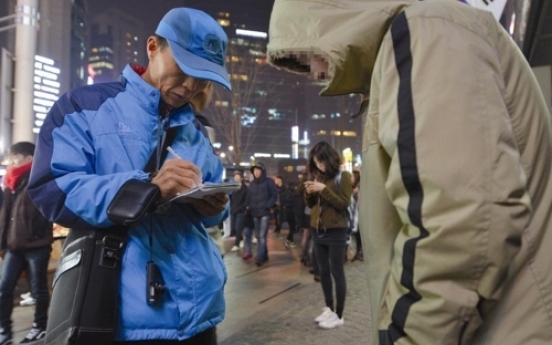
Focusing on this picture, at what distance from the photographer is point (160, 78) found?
1.69 m

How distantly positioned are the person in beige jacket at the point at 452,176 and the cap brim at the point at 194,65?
60 cm

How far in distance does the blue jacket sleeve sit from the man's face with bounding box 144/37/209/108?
0.30 meters

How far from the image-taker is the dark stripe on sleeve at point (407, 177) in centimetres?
98

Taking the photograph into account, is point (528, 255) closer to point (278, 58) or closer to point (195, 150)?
point (278, 58)

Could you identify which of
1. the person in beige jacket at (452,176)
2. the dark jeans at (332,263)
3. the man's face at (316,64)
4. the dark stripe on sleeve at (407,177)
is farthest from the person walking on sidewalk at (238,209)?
the dark stripe on sleeve at (407,177)

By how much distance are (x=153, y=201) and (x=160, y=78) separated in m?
0.56

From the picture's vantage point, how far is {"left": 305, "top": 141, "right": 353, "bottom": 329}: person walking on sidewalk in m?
5.30

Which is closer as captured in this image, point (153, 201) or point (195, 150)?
point (153, 201)

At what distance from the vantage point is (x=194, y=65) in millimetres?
1626

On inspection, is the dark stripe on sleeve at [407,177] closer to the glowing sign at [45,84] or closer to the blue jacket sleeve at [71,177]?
the blue jacket sleeve at [71,177]

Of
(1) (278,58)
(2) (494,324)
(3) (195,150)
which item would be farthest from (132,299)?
(2) (494,324)

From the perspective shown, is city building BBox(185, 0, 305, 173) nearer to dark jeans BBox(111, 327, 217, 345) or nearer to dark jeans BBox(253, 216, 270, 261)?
dark jeans BBox(253, 216, 270, 261)

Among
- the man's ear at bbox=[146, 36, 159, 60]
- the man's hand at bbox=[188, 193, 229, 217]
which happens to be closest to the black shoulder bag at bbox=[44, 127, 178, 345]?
the man's hand at bbox=[188, 193, 229, 217]

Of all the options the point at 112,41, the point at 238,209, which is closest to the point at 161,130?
the point at 238,209
